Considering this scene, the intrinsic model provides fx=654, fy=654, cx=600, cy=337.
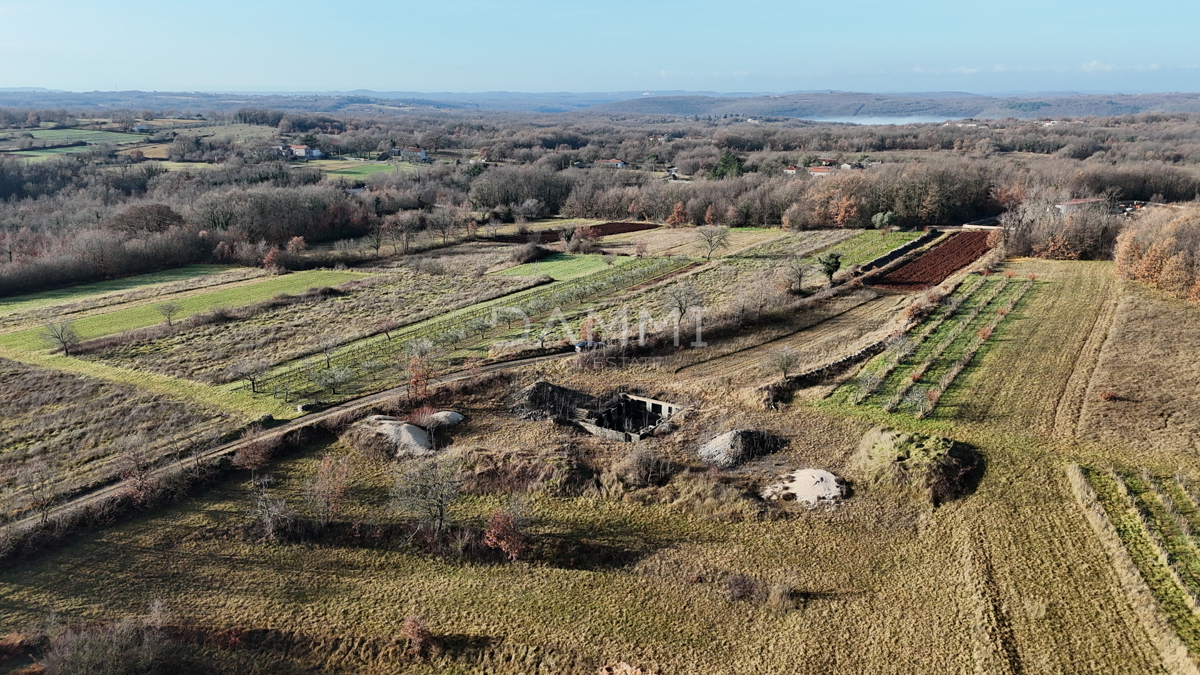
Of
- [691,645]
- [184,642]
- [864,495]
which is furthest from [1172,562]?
[184,642]

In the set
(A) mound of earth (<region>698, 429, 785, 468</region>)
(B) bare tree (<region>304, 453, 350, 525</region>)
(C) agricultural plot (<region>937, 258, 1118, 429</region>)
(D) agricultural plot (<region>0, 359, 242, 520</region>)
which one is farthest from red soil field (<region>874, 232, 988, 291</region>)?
(D) agricultural plot (<region>0, 359, 242, 520</region>)

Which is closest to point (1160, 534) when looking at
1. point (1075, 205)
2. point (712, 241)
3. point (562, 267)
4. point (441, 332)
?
point (441, 332)

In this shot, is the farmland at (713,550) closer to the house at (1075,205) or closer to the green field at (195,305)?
the green field at (195,305)

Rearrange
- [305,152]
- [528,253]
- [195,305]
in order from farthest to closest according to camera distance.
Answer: [305,152], [528,253], [195,305]

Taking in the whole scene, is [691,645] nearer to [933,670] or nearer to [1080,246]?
[933,670]

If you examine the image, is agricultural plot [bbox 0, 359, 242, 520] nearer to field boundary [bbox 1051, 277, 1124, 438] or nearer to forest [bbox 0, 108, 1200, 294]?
forest [bbox 0, 108, 1200, 294]

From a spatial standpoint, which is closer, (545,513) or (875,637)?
(875,637)

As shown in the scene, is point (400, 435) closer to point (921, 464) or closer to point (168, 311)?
point (921, 464)
